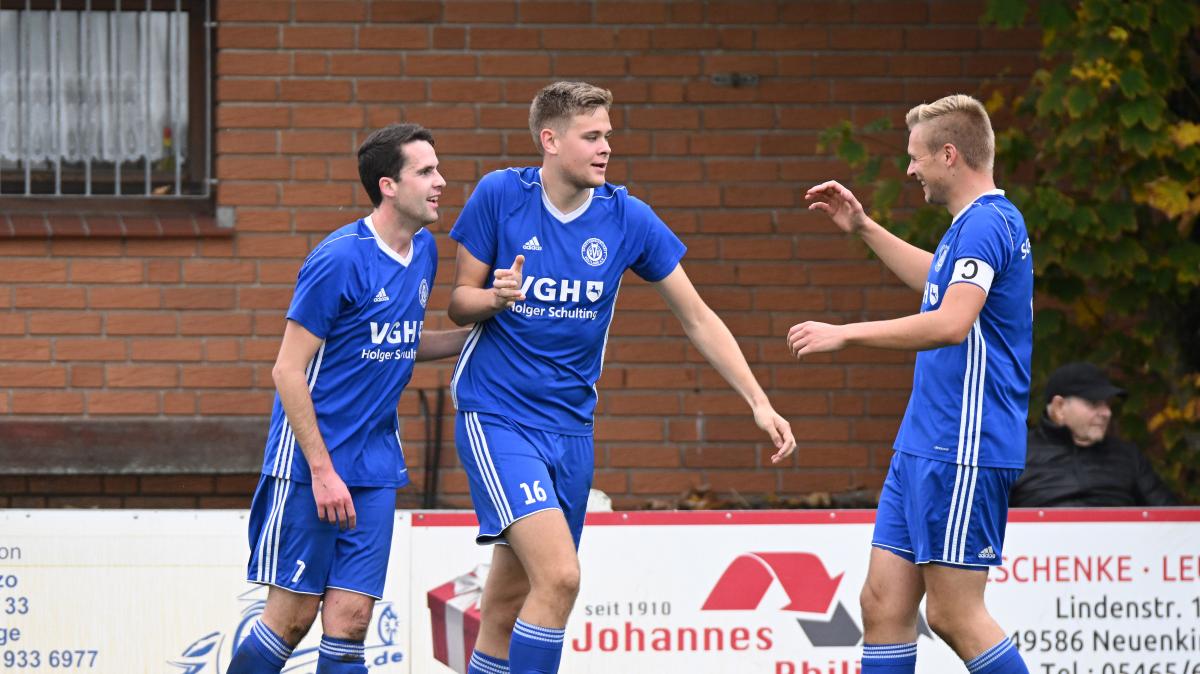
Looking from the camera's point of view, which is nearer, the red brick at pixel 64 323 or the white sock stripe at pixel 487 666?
the white sock stripe at pixel 487 666

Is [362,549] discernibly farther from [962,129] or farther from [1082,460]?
[1082,460]

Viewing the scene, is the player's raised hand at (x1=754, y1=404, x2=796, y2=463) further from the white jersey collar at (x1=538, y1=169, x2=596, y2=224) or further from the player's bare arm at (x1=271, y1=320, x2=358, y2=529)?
the player's bare arm at (x1=271, y1=320, x2=358, y2=529)

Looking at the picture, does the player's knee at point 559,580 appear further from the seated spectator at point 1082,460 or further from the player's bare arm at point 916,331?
the seated spectator at point 1082,460

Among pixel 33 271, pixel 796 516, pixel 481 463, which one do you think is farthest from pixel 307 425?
pixel 33 271

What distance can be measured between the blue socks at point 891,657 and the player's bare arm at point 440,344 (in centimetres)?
170

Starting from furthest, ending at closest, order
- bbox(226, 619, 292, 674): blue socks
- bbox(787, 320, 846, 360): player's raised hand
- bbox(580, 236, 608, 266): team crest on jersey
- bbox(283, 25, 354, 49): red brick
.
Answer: bbox(283, 25, 354, 49): red brick
bbox(580, 236, 608, 266): team crest on jersey
bbox(226, 619, 292, 674): blue socks
bbox(787, 320, 846, 360): player's raised hand

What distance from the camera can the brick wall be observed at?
8.57 metres

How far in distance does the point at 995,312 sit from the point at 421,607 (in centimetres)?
299

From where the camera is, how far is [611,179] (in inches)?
342

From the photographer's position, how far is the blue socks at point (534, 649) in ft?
17.3

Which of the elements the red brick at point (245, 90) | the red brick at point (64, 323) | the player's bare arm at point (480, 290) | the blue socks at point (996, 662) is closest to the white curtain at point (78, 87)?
the red brick at point (245, 90)

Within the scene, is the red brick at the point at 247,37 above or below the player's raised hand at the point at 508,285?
above

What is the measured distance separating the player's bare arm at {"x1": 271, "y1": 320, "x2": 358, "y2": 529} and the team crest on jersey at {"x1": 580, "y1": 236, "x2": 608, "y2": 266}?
94 cm

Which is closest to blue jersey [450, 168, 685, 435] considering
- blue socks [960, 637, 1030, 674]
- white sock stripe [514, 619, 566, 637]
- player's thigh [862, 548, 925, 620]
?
white sock stripe [514, 619, 566, 637]
